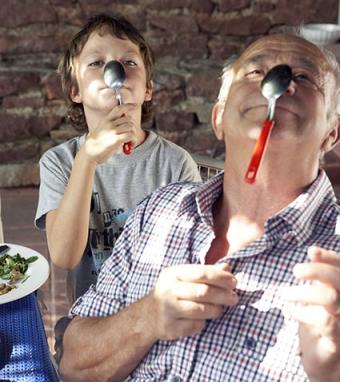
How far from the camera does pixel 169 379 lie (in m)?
1.21

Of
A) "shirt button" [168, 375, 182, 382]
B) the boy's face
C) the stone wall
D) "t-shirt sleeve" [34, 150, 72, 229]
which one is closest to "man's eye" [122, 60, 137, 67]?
the boy's face

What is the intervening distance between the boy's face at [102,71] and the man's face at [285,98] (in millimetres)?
336

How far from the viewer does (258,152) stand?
1093 mm

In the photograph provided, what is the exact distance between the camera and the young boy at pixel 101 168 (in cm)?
155

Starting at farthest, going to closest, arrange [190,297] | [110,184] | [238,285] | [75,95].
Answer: [75,95] → [110,184] → [238,285] → [190,297]

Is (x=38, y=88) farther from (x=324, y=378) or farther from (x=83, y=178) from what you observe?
(x=324, y=378)

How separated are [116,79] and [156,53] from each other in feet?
7.09

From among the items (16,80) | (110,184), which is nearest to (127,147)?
(110,184)

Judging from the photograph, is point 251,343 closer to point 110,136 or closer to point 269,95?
point 269,95

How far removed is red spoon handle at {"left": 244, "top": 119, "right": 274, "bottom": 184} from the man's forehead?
19 cm

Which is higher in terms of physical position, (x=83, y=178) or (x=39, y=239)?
(x=83, y=178)

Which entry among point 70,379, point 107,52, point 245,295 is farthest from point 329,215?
point 107,52

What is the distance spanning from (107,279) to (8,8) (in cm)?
251

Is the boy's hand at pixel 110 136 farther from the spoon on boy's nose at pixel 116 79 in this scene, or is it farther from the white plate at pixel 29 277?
the white plate at pixel 29 277
